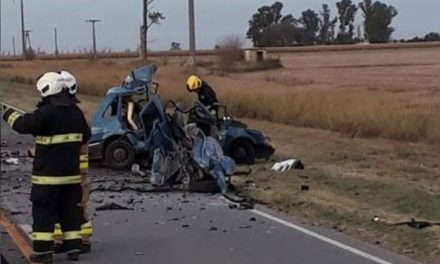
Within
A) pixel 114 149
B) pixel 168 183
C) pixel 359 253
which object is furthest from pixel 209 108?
pixel 359 253

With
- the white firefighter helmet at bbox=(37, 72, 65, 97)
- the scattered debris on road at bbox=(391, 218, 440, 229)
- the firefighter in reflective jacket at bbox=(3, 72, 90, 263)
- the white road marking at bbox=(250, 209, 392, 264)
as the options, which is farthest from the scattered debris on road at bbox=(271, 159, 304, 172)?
the white firefighter helmet at bbox=(37, 72, 65, 97)

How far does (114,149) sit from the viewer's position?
701 inches

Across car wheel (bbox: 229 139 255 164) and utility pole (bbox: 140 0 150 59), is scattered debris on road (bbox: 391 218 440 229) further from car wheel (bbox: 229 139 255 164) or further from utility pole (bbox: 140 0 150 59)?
utility pole (bbox: 140 0 150 59)

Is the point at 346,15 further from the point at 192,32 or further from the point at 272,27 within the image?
the point at 192,32

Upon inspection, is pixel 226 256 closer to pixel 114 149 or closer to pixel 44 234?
pixel 44 234

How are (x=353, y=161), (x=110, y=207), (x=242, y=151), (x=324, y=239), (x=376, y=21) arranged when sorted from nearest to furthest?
(x=324, y=239)
(x=110, y=207)
(x=242, y=151)
(x=353, y=161)
(x=376, y=21)

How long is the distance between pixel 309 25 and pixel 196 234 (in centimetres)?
13859

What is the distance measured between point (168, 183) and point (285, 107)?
1542cm

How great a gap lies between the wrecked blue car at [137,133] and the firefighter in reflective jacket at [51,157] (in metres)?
7.97

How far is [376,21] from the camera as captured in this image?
13150 cm

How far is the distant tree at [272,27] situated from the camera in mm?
141625

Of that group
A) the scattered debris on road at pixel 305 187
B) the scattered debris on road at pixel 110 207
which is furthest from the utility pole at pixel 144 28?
the scattered debris on road at pixel 110 207

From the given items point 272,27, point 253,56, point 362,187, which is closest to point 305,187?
point 362,187

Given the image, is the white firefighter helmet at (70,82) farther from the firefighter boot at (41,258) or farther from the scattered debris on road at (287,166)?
the scattered debris on road at (287,166)
